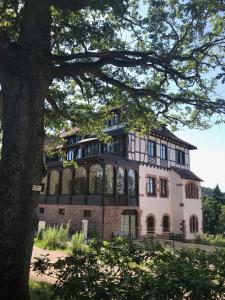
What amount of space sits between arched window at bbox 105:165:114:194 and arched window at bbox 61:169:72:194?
4993mm

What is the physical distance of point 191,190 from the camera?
31.4m

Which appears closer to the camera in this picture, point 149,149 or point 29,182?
point 29,182

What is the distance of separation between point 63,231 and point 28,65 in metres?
13.8

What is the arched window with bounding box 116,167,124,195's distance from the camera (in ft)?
82.3

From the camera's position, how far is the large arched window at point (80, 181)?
2689 centimetres

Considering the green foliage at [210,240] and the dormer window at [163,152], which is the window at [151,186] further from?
the green foliage at [210,240]

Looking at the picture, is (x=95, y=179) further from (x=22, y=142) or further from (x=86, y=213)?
(x=22, y=142)

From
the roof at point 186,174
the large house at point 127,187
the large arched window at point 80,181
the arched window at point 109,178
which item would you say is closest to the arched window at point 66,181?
the large house at point 127,187

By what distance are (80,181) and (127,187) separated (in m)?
4.50

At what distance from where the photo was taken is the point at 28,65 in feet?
22.6

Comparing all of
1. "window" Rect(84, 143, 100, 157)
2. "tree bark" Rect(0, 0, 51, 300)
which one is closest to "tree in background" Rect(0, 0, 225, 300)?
"tree bark" Rect(0, 0, 51, 300)

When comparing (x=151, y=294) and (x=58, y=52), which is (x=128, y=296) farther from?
(x=58, y=52)

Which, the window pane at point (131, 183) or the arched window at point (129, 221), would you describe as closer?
the arched window at point (129, 221)

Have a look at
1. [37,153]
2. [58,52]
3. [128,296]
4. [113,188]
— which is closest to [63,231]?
[113,188]
